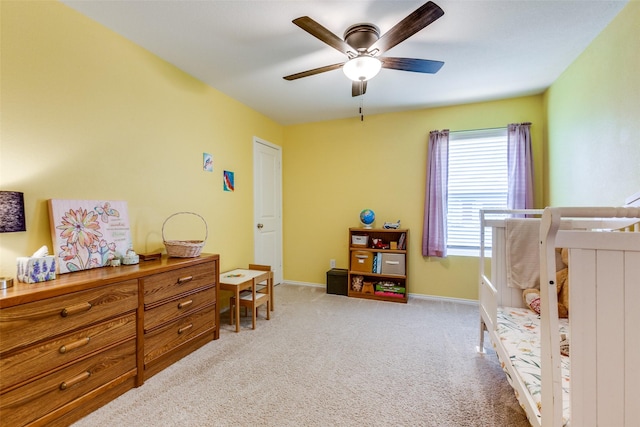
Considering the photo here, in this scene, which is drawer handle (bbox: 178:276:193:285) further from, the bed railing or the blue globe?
the blue globe

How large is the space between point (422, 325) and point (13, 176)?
10.9 ft

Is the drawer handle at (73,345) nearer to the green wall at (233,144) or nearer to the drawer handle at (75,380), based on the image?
the drawer handle at (75,380)

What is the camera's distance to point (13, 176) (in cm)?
159

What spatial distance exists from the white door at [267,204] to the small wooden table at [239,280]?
0.71 metres

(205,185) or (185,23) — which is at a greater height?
(185,23)

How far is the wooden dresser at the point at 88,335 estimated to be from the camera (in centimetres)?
129

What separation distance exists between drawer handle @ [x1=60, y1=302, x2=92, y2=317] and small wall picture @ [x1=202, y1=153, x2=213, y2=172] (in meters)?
1.71

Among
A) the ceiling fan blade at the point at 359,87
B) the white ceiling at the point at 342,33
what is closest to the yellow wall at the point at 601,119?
the white ceiling at the point at 342,33

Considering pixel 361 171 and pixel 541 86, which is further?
pixel 361 171

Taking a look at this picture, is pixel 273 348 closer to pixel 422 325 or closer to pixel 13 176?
pixel 422 325

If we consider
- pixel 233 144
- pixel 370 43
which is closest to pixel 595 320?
pixel 370 43

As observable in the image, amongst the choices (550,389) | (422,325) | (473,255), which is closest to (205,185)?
(422,325)

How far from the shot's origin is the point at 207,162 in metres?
2.98

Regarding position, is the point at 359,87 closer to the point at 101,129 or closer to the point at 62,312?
the point at 101,129
